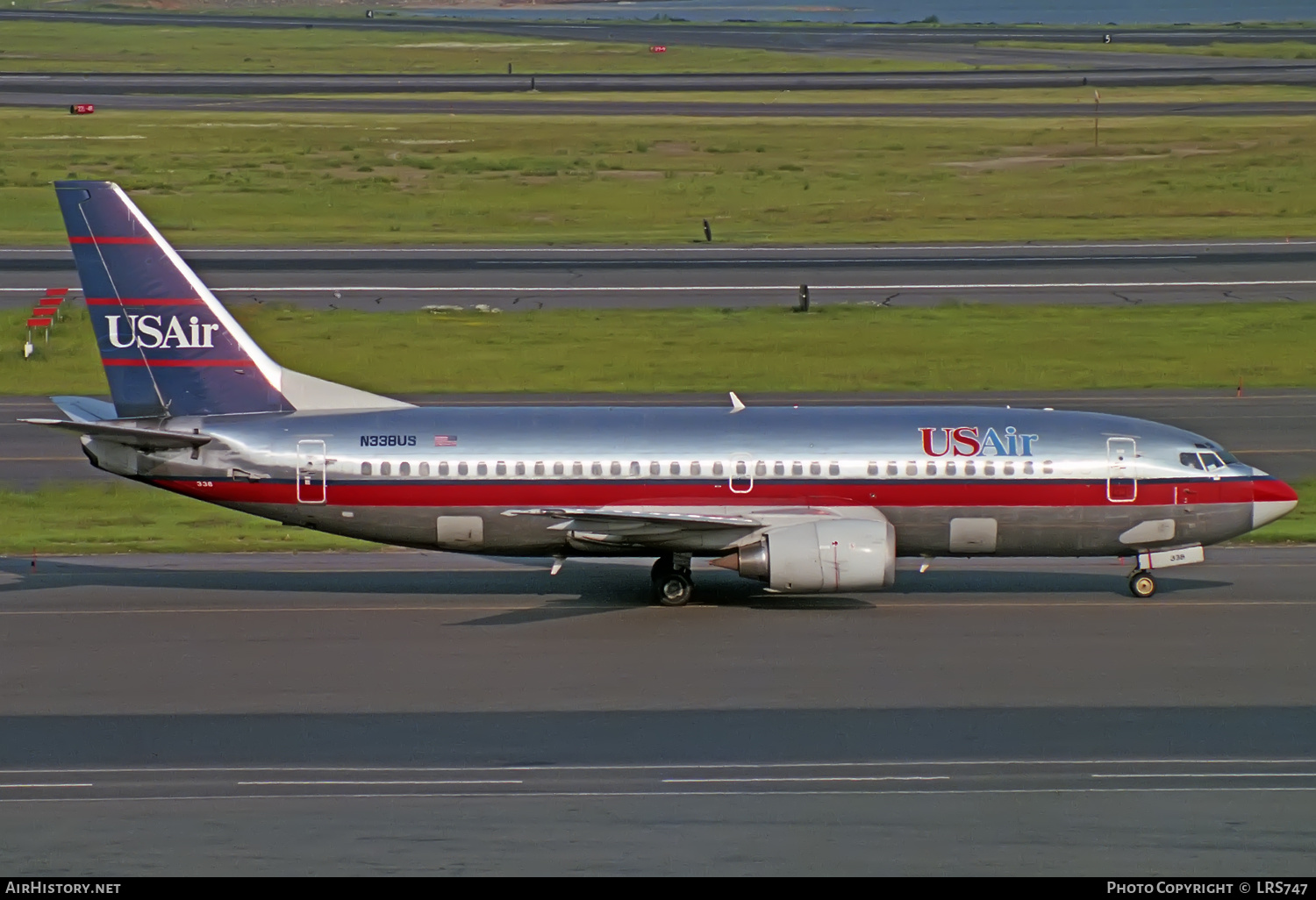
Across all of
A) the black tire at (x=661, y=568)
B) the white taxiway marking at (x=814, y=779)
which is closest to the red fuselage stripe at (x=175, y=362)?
the black tire at (x=661, y=568)

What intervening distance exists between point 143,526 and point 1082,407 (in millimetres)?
30082

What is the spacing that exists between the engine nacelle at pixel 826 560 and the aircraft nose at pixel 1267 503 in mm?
8118

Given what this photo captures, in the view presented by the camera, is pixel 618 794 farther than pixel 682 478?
No

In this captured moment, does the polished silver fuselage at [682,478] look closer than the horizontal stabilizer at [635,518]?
No

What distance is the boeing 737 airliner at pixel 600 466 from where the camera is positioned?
3503 cm

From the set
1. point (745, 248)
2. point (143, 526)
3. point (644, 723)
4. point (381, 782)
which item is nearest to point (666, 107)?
point (745, 248)

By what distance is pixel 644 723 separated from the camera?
90.9ft

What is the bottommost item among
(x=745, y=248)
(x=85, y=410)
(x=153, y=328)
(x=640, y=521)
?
(x=640, y=521)

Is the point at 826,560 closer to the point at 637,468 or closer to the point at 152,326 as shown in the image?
the point at 637,468

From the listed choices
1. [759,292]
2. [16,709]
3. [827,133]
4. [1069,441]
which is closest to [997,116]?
[827,133]

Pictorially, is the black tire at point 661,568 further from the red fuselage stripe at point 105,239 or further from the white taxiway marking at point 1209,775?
the red fuselage stripe at point 105,239

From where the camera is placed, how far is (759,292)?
75.1m

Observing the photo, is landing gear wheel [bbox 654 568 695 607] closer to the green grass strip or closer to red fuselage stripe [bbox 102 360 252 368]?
the green grass strip

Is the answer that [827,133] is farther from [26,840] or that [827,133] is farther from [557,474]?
[26,840]
